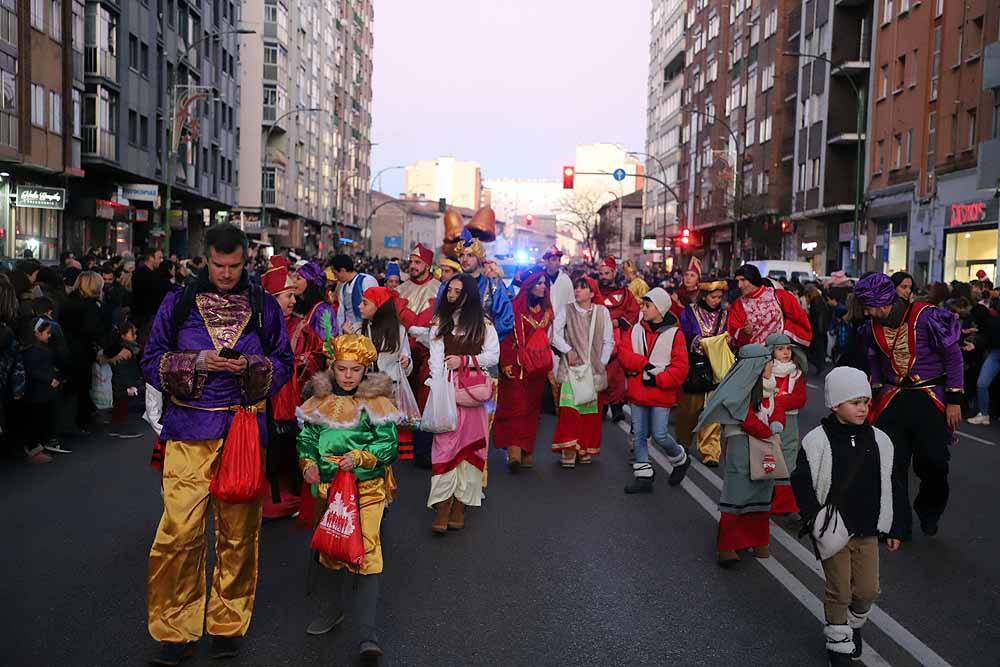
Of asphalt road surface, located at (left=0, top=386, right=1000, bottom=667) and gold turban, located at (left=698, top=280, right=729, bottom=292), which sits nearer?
asphalt road surface, located at (left=0, top=386, right=1000, bottom=667)

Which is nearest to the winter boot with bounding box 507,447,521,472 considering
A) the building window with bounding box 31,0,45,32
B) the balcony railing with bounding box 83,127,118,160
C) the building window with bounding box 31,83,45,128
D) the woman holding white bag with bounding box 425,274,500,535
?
the woman holding white bag with bounding box 425,274,500,535

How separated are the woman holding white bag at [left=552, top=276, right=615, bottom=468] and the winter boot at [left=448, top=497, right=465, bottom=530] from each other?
298 cm

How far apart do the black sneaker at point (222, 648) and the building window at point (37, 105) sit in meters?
30.1

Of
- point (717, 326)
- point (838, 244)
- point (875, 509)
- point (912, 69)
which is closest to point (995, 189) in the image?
point (912, 69)

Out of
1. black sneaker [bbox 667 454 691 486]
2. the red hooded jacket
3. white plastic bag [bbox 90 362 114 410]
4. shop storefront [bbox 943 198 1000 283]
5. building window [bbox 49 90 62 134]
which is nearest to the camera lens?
the red hooded jacket

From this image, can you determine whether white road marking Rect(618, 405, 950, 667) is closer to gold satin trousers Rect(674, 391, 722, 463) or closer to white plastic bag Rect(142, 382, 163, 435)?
gold satin trousers Rect(674, 391, 722, 463)

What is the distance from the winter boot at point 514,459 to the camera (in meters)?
11.1

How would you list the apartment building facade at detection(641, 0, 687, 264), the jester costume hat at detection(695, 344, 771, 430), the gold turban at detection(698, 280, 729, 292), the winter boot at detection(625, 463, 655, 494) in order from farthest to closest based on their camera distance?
the apartment building facade at detection(641, 0, 687, 264)
the gold turban at detection(698, 280, 729, 292)
the winter boot at detection(625, 463, 655, 494)
the jester costume hat at detection(695, 344, 771, 430)

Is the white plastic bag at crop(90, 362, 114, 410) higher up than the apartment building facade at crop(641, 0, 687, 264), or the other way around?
the apartment building facade at crop(641, 0, 687, 264)

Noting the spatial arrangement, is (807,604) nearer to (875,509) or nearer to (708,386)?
(875,509)

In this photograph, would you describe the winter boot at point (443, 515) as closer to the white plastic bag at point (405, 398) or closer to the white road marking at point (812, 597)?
the white plastic bag at point (405, 398)

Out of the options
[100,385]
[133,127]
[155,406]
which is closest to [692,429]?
[100,385]

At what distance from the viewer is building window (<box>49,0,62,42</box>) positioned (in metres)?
34.1

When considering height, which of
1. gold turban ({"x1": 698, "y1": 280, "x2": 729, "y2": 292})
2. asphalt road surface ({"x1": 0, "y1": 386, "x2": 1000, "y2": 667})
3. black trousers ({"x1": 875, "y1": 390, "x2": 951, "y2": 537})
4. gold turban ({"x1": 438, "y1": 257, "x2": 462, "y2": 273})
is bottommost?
asphalt road surface ({"x1": 0, "y1": 386, "x2": 1000, "y2": 667})
